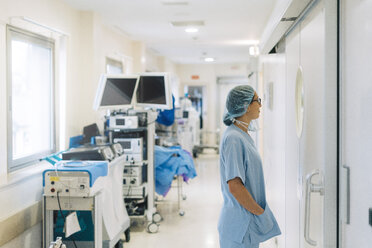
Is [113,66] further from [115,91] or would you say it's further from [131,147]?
[131,147]

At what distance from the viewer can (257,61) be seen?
584cm

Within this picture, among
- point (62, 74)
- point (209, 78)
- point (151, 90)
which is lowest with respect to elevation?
point (151, 90)

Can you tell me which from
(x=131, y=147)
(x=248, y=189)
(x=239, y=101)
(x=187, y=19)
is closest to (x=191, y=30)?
(x=187, y=19)

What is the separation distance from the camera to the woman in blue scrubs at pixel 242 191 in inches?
80.4

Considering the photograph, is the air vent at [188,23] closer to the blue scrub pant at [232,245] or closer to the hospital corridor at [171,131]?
the hospital corridor at [171,131]

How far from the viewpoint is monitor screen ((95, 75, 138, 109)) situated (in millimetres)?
4055

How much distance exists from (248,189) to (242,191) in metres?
Answer: 0.11

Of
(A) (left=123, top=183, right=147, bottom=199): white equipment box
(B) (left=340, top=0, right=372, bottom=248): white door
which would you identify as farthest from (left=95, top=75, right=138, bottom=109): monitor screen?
(B) (left=340, top=0, right=372, bottom=248): white door

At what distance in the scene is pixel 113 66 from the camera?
6.24 meters

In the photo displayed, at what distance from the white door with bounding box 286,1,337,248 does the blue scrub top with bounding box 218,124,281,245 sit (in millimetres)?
244

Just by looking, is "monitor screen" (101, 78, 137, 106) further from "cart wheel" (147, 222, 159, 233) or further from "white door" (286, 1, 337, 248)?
"white door" (286, 1, 337, 248)

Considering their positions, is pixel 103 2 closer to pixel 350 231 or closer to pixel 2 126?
pixel 2 126

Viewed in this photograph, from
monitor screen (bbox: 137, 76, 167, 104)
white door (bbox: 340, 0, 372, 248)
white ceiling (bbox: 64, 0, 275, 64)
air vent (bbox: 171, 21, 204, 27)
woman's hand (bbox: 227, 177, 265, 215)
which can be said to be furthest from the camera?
air vent (bbox: 171, 21, 204, 27)

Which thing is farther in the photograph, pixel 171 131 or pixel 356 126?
pixel 171 131
